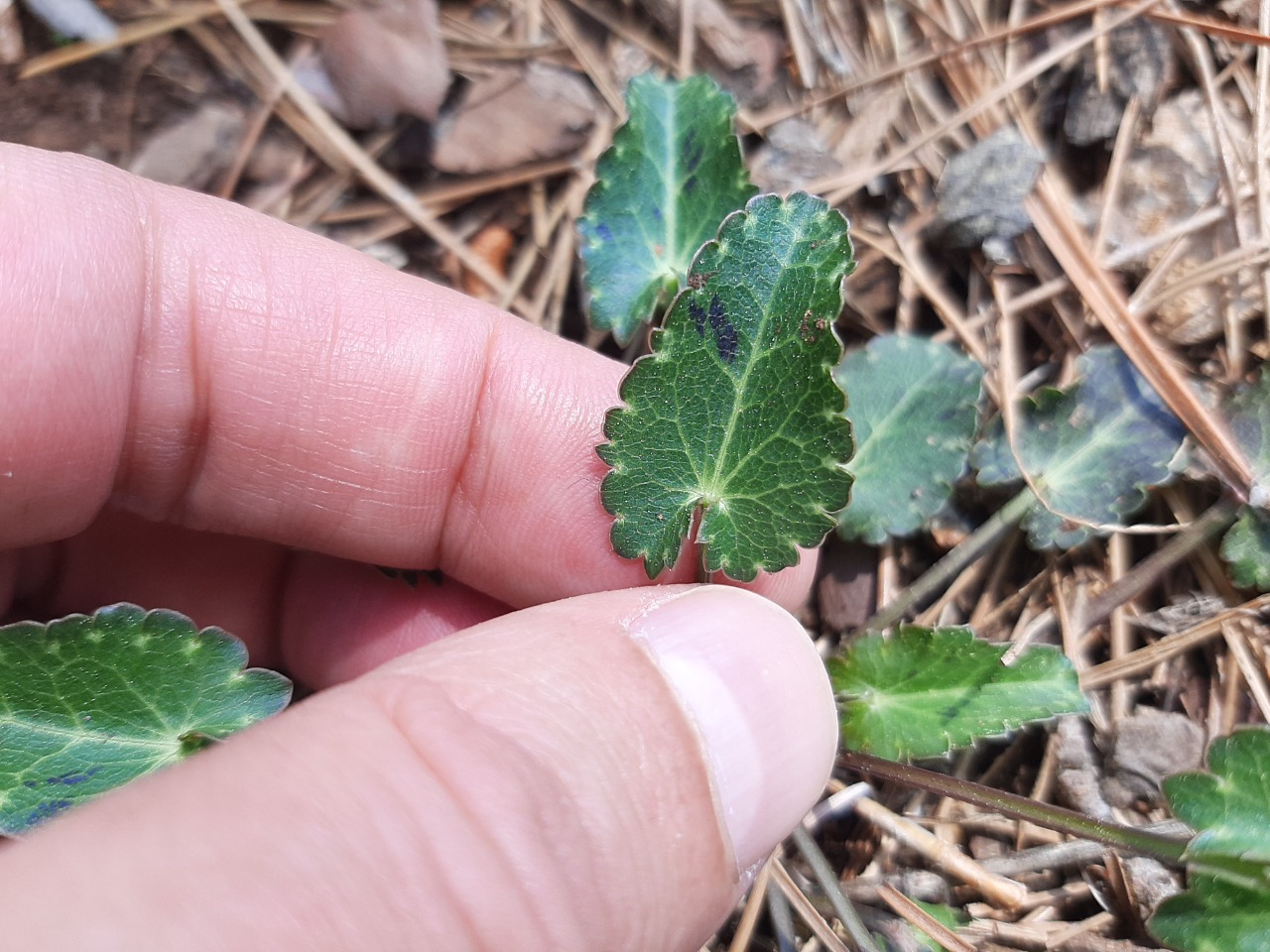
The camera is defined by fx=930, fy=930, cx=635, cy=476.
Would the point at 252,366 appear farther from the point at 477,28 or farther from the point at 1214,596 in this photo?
the point at 1214,596

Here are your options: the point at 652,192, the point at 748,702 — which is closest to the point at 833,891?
the point at 748,702

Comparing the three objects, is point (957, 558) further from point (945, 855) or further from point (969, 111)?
point (969, 111)

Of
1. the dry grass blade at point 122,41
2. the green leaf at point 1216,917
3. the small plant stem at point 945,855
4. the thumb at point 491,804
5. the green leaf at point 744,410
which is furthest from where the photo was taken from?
the dry grass blade at point 122,41

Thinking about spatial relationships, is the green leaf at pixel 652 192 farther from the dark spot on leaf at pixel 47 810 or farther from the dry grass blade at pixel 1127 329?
the dark spot on leaf at pixel 47 810

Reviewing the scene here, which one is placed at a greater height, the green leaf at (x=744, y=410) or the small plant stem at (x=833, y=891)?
the green leaf at (x=744, y=410)

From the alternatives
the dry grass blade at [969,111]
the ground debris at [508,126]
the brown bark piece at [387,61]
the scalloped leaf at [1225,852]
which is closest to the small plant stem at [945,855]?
the scalloped leaf at [1225,852]

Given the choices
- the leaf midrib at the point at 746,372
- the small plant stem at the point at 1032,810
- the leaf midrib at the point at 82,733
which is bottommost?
the leaf midrib at the point at 82,733

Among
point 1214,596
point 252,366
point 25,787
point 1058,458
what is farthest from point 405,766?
point 1214,596
